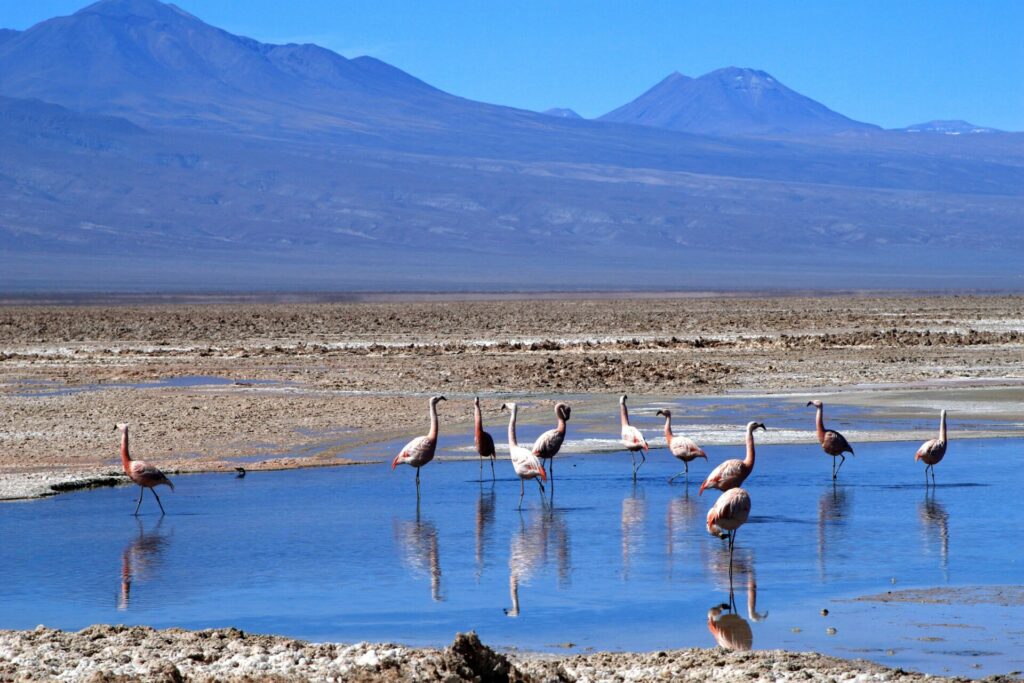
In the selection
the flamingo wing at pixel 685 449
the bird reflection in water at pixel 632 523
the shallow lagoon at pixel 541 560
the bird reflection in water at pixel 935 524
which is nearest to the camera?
the shallow lagoon at pixel 541 560

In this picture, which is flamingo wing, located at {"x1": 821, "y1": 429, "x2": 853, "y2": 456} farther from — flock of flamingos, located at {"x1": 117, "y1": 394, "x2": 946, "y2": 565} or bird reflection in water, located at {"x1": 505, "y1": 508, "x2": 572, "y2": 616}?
bird reflection in water, located at {"x1": 505, "y1": 508, "x2": 572, "y2": 616}

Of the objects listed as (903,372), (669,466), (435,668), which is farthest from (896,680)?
(903,372)

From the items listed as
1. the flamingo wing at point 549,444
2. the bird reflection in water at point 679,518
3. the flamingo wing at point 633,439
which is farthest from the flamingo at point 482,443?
the bird reflection in water at point 679,518

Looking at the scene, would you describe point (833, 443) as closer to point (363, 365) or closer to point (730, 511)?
point (730, 511)

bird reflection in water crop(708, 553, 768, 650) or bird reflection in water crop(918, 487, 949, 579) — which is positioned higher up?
bird reflection in water crop(918, 487, 949, 579)

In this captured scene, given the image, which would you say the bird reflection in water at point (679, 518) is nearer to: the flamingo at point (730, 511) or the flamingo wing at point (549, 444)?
the flamingo at point (730, 511)

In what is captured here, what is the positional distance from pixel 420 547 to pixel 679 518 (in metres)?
2.40

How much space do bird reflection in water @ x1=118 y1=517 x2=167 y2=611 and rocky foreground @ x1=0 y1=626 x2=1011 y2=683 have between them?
154 cm

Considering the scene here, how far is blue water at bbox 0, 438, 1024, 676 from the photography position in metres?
9.00

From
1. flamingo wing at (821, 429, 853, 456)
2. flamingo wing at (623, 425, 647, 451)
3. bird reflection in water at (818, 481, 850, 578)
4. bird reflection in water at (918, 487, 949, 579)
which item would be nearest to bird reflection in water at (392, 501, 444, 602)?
bird reflection in water at (818, 481, 850, 578)

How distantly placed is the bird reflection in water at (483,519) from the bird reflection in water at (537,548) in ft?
0.72

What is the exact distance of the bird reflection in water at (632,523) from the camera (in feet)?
36.7

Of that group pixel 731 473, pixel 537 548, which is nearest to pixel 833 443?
pixel 731 473

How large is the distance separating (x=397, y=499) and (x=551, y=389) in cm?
1022
